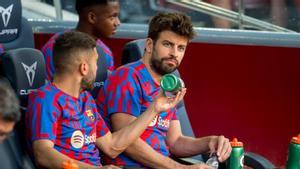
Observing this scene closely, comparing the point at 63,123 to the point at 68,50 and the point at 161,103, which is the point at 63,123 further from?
the point at 161,103

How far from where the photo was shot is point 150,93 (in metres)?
4.84

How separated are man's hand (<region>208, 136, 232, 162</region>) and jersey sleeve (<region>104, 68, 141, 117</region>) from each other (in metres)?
0.44

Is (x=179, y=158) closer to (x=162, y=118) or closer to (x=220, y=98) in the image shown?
(x=162, y=118)

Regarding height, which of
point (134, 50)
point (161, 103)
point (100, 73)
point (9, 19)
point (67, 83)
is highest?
point (9, 19)

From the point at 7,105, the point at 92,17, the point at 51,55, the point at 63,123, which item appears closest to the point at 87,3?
the point at 92,17

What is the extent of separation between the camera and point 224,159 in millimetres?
4789

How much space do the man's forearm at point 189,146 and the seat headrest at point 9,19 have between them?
1327 mm

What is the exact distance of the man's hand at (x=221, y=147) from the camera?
15.7 feet

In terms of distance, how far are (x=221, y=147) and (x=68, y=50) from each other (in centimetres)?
98

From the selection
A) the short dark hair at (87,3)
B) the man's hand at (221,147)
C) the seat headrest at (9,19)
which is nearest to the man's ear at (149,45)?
the man's hand at (221,147)

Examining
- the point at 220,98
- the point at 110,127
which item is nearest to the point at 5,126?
the point at 110,127

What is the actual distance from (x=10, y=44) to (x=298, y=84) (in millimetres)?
1993

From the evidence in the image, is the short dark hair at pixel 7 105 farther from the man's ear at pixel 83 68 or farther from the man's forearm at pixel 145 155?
the man's forearm at pixel 145 155

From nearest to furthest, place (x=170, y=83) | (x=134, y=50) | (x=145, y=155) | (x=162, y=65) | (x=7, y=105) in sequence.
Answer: (x=7, y=105)
(x=170, y=83)
(x=145, y=155)
(x=162, y=65)
(x=134, y=50)
